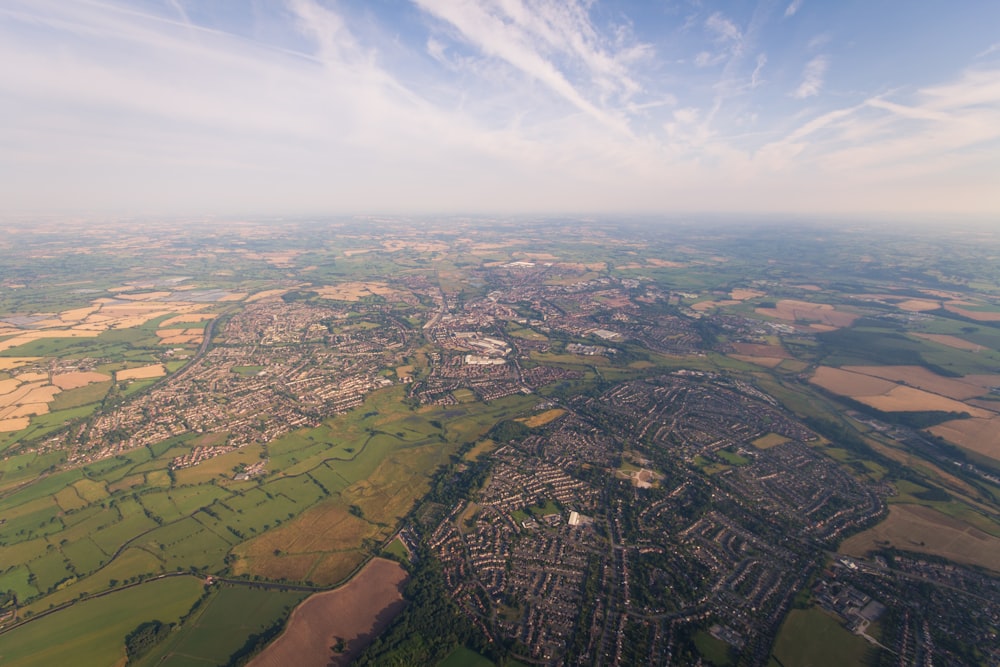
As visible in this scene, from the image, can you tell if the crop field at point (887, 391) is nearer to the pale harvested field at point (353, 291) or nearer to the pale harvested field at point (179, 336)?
the pale harvested field at point (353, 291)

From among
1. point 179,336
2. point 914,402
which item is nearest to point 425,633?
point 914,402

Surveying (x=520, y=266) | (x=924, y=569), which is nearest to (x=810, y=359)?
(x=924, y=569)

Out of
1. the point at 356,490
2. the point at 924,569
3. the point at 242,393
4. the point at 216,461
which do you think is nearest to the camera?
the point at 924,569

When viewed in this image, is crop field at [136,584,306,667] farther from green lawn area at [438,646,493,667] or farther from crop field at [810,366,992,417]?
crop field at [810,366,992,417]

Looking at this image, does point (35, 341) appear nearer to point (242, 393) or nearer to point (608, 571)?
point (242, 393)

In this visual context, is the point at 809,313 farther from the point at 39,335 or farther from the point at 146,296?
Answer: the point at 146,296

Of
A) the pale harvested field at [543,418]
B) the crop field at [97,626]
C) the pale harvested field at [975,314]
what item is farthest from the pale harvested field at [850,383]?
the crop field at [97,626]
